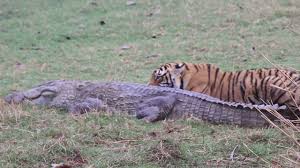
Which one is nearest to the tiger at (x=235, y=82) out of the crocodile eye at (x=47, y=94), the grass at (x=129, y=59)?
the grass at (x=129, y=59)

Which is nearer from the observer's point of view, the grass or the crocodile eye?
the grass

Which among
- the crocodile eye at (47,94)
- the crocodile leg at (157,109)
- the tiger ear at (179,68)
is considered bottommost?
the crocodile leg at (157,109)

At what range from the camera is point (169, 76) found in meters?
7.05

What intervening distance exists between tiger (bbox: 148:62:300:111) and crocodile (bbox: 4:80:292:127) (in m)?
0.47

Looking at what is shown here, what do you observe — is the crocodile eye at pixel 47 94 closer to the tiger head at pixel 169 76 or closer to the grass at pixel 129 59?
the grass at pixel 129 59

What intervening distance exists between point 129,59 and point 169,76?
2.03m

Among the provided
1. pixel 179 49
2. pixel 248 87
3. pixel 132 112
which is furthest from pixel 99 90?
pixel 179 49

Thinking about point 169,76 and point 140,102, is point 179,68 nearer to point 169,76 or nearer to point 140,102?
point 169,76

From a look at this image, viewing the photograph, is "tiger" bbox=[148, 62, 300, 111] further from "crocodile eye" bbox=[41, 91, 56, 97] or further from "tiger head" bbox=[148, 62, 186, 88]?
"crocodile eye" bbox=[41, 91, 56, 97]

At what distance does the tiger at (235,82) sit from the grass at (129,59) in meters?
0.78

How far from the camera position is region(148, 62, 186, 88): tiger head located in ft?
23.0

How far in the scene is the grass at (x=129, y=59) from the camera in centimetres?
442

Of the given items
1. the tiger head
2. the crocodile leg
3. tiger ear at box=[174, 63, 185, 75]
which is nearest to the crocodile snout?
the crocodile leg

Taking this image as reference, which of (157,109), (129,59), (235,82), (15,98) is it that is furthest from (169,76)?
(129,59)
